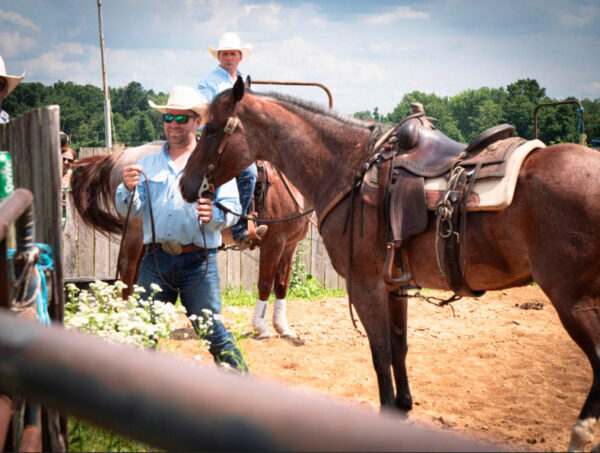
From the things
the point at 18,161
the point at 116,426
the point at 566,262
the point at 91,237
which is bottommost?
the point at 91,237

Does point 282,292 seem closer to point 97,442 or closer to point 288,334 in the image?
point 288,334

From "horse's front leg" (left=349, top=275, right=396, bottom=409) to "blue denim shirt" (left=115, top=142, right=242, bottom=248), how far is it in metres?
1.05

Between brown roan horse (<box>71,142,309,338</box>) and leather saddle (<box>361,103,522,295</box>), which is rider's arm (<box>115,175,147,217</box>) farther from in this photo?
brown roan horse (<box>71,142,309,338</box>)

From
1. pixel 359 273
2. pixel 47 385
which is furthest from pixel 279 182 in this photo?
pixel 47 385

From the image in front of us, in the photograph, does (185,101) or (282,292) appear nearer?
(185,101)

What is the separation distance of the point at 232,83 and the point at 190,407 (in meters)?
6.55

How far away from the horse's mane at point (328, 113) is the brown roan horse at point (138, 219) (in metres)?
1.90

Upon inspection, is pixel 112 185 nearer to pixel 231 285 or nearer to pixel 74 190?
pixel 74 190

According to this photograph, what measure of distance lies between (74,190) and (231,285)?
3.03 metres

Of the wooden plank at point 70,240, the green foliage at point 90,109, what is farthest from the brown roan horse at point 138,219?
the green foliage at point 90,109

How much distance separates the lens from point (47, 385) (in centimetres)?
59

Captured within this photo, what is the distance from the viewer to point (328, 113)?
3.99 metres

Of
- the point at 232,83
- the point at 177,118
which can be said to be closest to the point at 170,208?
the point at 177,118

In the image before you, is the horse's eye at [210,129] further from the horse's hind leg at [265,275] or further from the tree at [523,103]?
the tree at [523,103]
